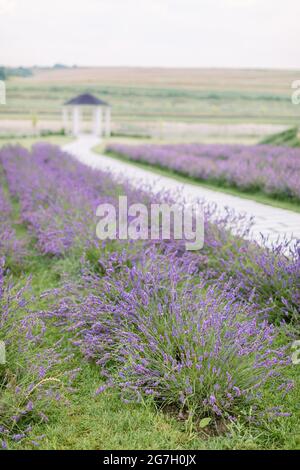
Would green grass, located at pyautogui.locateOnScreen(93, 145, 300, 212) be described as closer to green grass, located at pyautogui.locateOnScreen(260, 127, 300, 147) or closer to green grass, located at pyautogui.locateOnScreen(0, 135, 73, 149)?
green grass, located at pyautogui.locateOnScreen(260, 127, 300, 147)

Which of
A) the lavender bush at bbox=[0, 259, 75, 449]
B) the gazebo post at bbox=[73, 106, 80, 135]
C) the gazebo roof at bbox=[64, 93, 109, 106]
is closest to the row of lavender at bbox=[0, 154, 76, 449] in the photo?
the lavender bush at bbox=[0, 259, 75, 449]

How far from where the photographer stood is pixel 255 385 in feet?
7.30

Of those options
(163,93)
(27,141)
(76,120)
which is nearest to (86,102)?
(76,120)

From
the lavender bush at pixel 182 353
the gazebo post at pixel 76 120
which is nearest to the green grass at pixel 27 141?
the gazebo post at pixel 76 120

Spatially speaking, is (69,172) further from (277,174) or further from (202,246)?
(202,246)

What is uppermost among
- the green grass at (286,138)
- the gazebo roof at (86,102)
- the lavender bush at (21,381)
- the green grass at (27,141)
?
the gazebo roof at (86,102)

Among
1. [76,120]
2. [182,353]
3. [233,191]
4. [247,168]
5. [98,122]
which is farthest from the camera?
[98,122]

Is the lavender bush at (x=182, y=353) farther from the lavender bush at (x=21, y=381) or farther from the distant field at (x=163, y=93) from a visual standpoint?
the distant field at (x=163, y=93)

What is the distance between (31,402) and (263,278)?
5.93ft

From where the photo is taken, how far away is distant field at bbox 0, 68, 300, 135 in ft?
156

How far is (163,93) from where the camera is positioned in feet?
191

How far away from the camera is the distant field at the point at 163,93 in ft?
156

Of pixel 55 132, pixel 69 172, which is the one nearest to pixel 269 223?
pixel 69 172

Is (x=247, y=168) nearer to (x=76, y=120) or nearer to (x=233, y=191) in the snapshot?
(x=233, y=191)
